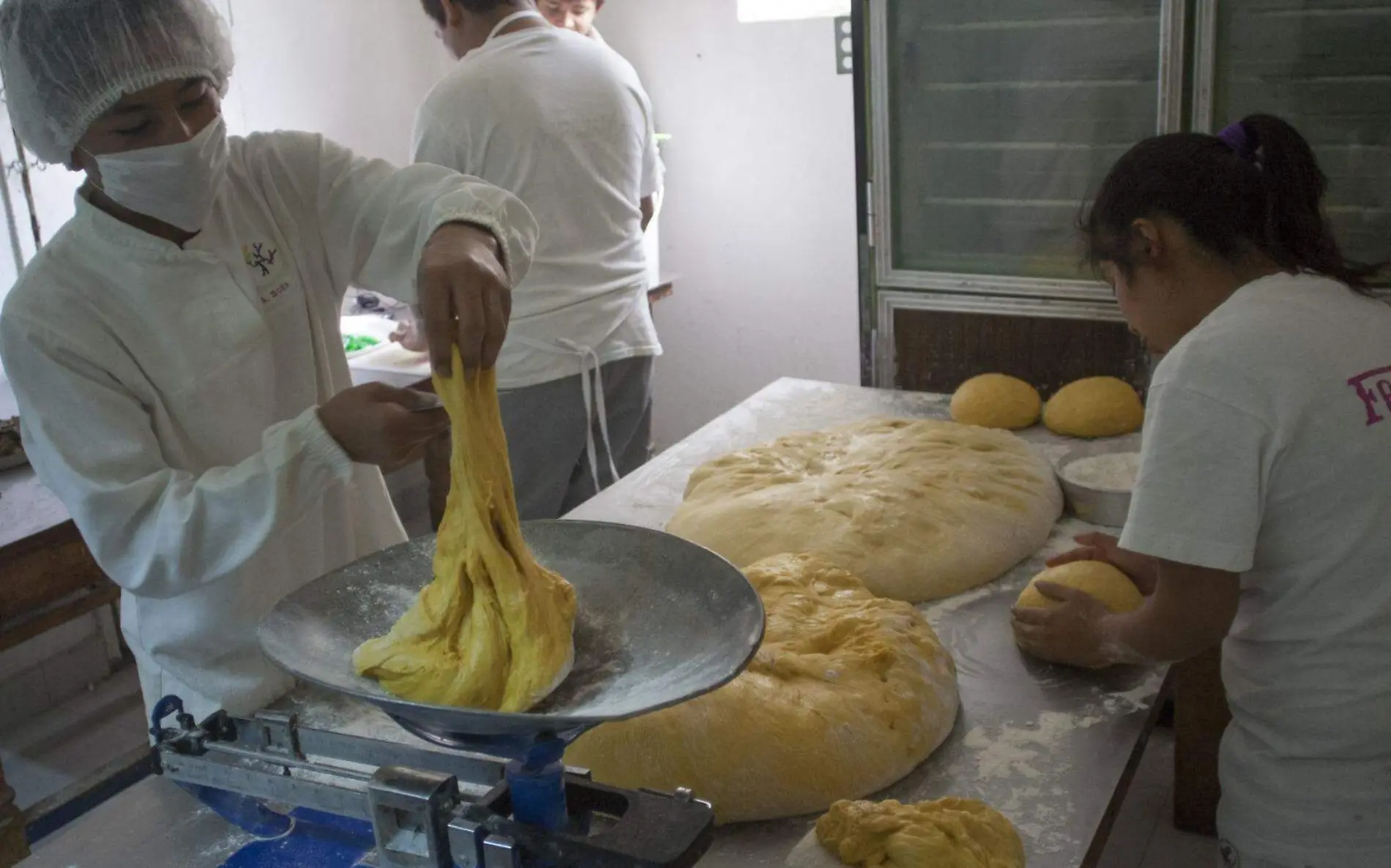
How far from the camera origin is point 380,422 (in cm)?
119

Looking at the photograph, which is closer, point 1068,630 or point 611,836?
point 611,836

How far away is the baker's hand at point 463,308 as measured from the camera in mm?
1120

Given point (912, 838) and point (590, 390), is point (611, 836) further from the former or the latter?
point (590, 390)

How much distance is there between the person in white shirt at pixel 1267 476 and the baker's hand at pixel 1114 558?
0.23 meters

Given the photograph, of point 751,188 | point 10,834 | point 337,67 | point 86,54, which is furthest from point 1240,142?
point 337,67

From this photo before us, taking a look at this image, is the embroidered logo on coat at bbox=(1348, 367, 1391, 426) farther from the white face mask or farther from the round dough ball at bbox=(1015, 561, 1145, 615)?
the white face mask

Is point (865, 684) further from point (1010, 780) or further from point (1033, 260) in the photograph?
point (1033, 260)

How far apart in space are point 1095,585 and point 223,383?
122cm

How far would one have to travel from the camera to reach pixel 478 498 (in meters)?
1.16

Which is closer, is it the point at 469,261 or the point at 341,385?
the point at 469,261

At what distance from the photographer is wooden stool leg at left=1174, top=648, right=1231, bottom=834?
6.79 feet

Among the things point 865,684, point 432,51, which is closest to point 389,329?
point 432,51

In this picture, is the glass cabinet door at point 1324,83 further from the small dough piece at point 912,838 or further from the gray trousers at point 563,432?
the small dough piece at point 912,838

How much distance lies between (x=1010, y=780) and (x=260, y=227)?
3.98 feet
